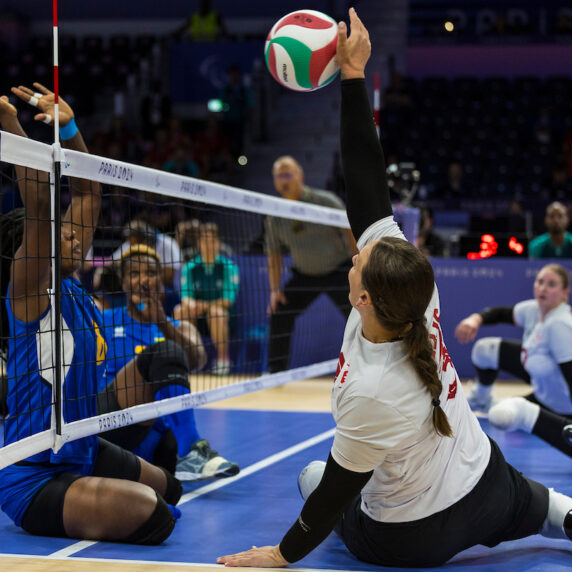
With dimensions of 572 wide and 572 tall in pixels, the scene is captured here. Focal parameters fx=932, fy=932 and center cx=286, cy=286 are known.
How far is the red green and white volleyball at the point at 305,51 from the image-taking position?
11.7ft

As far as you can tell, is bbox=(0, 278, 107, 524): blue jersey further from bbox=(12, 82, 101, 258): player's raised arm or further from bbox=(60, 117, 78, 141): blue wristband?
bbox=(60, 117, 78, 141): blue wristband

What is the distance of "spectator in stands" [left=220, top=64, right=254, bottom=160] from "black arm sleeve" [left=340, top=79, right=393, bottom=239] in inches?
478

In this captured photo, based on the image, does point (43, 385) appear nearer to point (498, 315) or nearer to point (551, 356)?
point (551, 356)

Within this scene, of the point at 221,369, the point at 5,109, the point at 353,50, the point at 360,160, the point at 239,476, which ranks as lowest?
the point at 221,369

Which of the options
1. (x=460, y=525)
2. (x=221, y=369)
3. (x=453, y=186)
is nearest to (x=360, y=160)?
(x=460, y=525)

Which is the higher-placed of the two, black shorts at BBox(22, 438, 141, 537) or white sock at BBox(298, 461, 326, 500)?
white sock at BBox(298, 461, 326, 500)

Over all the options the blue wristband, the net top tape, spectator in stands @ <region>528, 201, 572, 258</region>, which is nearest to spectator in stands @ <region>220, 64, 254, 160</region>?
spectator in stands @ <region>528, 201, 572, 258</region>

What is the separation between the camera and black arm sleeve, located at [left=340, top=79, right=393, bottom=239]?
9.98 ft

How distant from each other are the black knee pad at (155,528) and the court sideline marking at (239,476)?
17 centimetres

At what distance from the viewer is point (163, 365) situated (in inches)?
173

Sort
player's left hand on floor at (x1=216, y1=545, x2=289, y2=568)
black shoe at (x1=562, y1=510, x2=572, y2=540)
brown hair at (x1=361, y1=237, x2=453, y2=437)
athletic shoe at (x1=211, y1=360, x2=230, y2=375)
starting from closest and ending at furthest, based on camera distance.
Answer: brown hair at (x1=361, y1=237, x2=453, y2=437) < player's left hand on floor at (x1=216, y1=545, x2=289, y2=568) < black shoe at (x1=562, y1=510, x2=572, y2=540) < athletic shoe at (x1=211, y1=360, x2=230, y2=375)

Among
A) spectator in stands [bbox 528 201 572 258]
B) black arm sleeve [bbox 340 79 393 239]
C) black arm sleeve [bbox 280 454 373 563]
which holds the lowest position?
black arm sleeve [bbox 280 454 373 563]

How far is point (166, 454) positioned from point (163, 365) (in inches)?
17.9

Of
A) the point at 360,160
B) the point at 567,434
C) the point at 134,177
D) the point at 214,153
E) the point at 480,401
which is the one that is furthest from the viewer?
the point at 214,153
